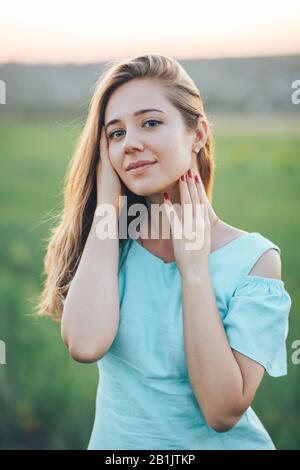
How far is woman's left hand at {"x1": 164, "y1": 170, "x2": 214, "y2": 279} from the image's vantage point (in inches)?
64.0

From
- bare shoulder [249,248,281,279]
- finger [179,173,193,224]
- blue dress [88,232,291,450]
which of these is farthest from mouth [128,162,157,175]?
bare shoulder [249,248,281,279]

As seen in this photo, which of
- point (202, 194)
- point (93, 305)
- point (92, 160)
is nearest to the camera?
point (93, 305)

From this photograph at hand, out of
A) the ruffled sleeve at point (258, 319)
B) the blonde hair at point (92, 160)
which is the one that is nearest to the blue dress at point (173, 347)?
the ruffled sleeve at point (258, 319)

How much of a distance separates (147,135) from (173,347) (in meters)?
0.56

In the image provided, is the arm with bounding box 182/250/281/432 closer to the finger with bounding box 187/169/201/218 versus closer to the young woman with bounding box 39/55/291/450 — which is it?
the young woman with bounding box 39/55/291/450

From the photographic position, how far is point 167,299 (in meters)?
1.72

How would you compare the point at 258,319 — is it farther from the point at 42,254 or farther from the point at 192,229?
the point at 42,254

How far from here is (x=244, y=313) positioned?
161 centimetres

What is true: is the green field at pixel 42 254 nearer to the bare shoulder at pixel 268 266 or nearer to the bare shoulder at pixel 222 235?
the bare shoulder at pixel 222 235

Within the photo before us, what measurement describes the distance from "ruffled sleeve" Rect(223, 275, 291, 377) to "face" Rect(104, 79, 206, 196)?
36 cm

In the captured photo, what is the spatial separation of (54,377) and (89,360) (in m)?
2.11

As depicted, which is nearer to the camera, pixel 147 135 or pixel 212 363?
pixel 212 363

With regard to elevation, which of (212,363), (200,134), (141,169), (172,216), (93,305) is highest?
(200,134)

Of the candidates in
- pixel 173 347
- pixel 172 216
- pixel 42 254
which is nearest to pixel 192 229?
pixel 172 216
